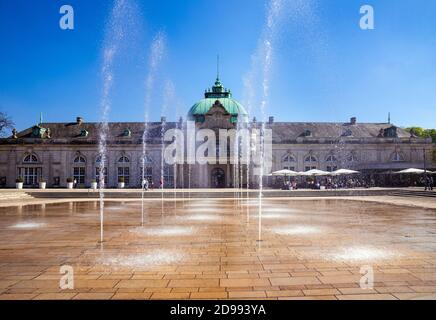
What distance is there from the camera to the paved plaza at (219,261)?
19.2 ft

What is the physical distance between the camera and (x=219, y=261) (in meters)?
7.93

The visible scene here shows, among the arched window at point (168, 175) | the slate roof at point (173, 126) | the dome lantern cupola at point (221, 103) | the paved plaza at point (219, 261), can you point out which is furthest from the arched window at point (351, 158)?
the paved plaza at point (219, 261)

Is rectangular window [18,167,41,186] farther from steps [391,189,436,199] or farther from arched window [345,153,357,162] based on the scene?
steps [391,189,436,199]

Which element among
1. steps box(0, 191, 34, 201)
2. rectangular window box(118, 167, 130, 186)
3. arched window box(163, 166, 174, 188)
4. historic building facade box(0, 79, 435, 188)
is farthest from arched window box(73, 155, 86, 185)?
steps box(0, 191, 34, 201)

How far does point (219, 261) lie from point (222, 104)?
5533 cm

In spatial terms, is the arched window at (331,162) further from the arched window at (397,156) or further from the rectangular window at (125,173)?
the rectangular window at (125,173)

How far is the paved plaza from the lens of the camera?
5.85 metres

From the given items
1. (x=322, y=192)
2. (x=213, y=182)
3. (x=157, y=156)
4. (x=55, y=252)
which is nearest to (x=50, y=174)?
(x=157, y=156)

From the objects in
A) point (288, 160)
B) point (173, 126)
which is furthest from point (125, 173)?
point (288, 160)

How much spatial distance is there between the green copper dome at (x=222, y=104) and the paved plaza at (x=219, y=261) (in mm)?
49279

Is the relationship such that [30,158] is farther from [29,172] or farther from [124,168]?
[124,168]

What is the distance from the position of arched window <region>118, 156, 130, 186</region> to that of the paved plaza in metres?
46.0

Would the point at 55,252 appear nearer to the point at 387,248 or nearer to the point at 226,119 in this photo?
the point at 387,248

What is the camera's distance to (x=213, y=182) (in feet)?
184
